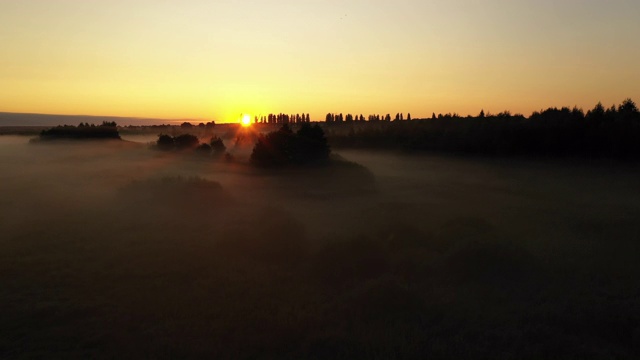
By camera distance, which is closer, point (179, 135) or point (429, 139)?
point (429, 139)

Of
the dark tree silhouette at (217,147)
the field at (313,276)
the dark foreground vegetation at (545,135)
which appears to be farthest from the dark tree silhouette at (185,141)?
the field at (313,276)

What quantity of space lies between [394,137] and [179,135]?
29510mm

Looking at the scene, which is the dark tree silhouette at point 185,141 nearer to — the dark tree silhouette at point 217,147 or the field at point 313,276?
the dark tree silhouette at point 217,147

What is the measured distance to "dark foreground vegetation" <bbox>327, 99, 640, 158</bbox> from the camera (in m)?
43.8

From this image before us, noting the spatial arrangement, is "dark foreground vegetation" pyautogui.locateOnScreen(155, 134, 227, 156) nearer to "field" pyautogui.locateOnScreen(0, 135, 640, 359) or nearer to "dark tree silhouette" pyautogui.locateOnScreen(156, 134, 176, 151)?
"dark tree silhouette" pyautogui.locateOnScreen(156, 134, 176, 151)

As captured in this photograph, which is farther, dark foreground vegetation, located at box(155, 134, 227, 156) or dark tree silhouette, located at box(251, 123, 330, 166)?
dark foreground vegetation, located at box(155, 134, 227, 156)

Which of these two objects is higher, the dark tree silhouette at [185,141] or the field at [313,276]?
the dark tree silhouette at [185,141]

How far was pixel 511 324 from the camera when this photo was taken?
11.9 meters

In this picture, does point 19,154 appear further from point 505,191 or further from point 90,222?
point 505,191

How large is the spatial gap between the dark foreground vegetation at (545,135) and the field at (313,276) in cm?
1366

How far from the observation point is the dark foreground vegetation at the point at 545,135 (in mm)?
43750

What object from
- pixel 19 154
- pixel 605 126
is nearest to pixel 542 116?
pixel 605 126

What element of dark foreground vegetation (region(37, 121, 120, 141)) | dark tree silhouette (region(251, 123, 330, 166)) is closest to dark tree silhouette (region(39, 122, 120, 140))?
dark foreground vegetation (region(37, 121, 120, 141))

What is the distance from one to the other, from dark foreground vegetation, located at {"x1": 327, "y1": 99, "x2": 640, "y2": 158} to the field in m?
13.7
